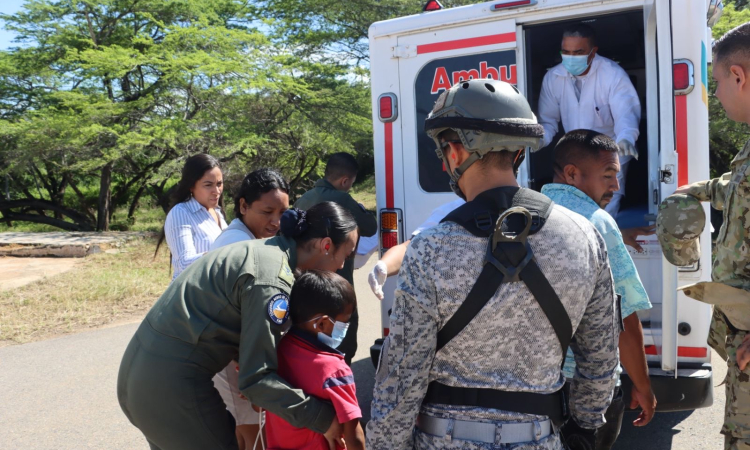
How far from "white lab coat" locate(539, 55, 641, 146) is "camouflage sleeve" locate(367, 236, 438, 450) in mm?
2973

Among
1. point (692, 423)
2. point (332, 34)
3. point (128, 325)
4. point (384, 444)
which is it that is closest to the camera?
point (384, 444)

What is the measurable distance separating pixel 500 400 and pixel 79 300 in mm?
7271

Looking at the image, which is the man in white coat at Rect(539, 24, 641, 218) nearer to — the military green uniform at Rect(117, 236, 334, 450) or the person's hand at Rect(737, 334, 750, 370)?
the person's hand at Rect(737, 334, 750, 370)

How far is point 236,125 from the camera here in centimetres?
1402

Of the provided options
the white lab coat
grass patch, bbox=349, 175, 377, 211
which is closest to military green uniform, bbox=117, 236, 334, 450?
the white lab coat

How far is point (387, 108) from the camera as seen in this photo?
424 centimetres

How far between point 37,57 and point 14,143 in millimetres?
2235

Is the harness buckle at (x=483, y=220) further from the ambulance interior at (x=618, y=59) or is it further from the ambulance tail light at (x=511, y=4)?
the ambulance interior at (x=618, y=59)

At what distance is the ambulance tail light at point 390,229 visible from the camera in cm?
425

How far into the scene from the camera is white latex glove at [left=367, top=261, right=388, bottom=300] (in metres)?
3.10

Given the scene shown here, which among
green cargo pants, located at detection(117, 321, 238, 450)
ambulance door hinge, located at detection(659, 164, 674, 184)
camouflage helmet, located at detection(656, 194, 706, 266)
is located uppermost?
ambulance door hinge, located at detection(659, 164, 674, 184)

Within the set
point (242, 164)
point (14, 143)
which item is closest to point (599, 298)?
point (242, 164)

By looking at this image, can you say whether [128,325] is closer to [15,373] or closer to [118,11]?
[15,373]

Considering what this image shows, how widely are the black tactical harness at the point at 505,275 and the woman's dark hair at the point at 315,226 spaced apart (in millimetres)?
936
